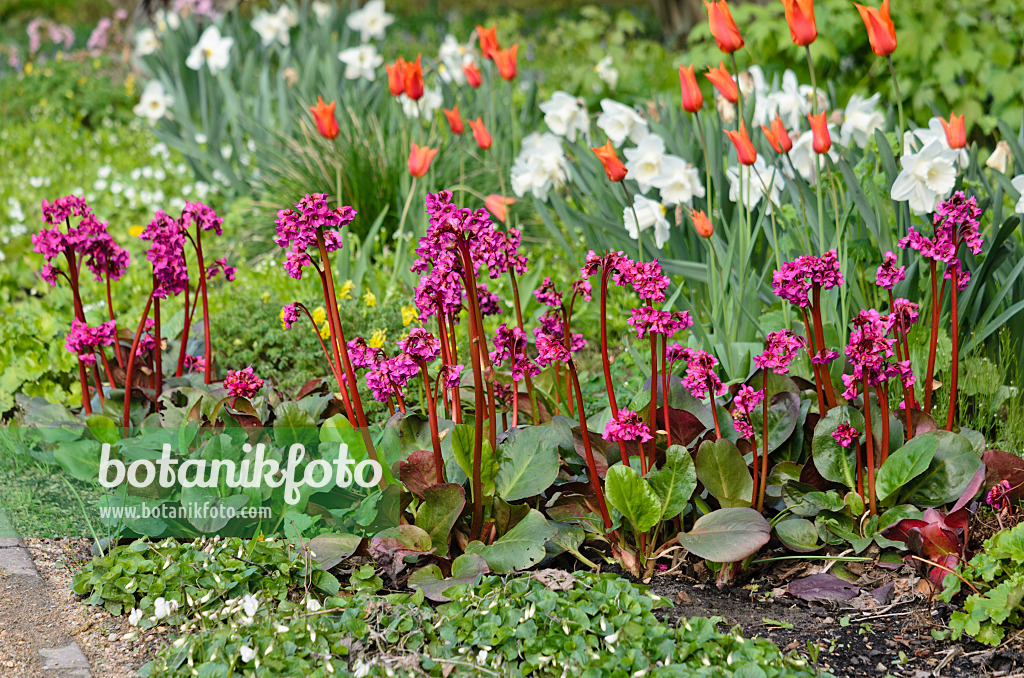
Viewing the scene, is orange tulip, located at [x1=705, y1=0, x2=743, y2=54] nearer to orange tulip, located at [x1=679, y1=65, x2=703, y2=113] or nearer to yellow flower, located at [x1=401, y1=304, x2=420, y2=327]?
orange tulip, located at [x1=679, y1=65, x2=703, y2=113]

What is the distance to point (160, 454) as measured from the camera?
223 cm

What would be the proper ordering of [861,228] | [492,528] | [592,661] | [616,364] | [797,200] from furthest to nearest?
[616,364] < [797,200] < [861,228] < [492,528] < [592,661]

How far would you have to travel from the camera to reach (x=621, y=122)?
10.3ft

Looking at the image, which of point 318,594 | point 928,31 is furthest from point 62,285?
point 928,31

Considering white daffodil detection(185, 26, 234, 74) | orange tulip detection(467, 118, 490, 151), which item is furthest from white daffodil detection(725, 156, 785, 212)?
white daffodil detection(185, 26, 234, 74)

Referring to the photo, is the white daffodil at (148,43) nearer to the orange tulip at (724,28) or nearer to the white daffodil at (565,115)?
the white daffodil at (565,115)

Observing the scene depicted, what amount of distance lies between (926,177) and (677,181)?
0.72m

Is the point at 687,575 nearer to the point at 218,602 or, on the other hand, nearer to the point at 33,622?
the point at 218,602

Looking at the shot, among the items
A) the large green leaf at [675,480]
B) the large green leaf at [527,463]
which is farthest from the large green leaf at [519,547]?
the large green leaf at [675,480]

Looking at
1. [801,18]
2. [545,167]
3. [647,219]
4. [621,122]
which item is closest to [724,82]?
[801,18]

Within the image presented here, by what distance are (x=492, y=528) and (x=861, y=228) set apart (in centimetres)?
152

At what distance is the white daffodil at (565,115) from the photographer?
3.47 m

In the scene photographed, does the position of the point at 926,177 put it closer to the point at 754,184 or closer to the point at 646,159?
the point at 754,184

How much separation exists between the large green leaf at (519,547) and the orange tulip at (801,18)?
1.45 meters
